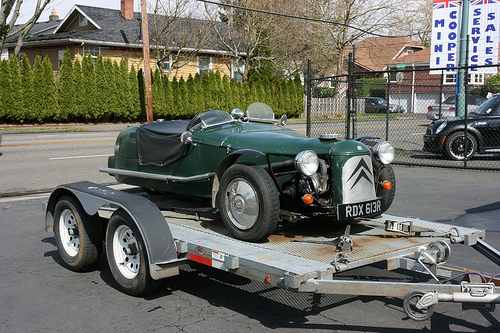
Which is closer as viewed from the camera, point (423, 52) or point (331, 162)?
point (331, 162)

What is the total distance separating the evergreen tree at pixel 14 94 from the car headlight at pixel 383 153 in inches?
933

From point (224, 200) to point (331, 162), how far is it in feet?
3.48

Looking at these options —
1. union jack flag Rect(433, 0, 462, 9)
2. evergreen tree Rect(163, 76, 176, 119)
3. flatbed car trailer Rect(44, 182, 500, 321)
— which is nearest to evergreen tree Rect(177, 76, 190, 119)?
evergreen tree Rect(163, 76, 176, 119)

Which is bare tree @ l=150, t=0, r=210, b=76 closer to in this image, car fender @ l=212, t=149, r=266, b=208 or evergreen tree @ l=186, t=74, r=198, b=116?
evergreen tree @ l=186, t=74, r=198, b=116

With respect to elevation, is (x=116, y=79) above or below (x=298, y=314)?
above

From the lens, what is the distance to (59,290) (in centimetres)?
485

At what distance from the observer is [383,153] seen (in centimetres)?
512

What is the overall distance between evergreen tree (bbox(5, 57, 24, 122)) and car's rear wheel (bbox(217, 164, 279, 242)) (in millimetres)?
23221

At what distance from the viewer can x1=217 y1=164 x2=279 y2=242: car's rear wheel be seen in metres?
4.43

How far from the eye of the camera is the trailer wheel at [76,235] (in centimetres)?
517

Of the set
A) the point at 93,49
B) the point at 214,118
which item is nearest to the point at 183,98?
the point at 93,49

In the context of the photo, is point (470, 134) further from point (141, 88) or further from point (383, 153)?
point (141, 88)

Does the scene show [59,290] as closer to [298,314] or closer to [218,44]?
[298,314]

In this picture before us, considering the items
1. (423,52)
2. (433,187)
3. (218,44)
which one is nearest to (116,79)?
(218,44)
